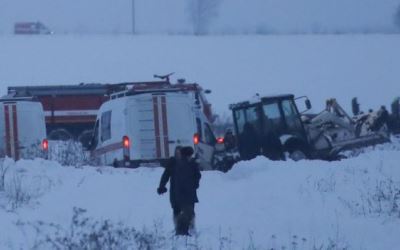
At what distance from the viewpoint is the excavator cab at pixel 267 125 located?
27.0 meters

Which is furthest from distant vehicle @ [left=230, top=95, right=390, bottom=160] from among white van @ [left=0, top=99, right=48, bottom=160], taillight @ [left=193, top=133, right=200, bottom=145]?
white van @ [left=0, top=99, right=48, bottom=160]

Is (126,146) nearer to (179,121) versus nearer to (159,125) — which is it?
(159,125)

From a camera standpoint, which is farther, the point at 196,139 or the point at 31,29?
the point at 31,29

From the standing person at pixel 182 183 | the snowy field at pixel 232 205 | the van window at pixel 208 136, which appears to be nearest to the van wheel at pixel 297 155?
the snowy field at pixel 232 205

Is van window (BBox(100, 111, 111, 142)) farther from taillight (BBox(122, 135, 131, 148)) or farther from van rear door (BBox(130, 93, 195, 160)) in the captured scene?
van rear door (BBox(130, 93, 195, 160))

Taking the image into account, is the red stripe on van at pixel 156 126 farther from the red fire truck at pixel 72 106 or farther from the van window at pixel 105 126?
the red fire truck at pixel 72 106

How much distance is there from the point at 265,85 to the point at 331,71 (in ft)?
17.7

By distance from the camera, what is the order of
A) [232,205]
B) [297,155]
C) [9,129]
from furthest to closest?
1. [297,155]
2. [9,129]
3. [232,205]

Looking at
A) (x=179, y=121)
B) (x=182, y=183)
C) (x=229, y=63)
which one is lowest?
(x=182, y=183)

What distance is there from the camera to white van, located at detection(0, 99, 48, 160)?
81.1 feet

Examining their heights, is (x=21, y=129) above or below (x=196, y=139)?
above

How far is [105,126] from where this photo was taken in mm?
→ 25703

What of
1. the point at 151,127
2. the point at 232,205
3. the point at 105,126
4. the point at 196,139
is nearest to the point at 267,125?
the point at 196,139

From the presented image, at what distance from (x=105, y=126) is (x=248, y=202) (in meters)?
8.04
